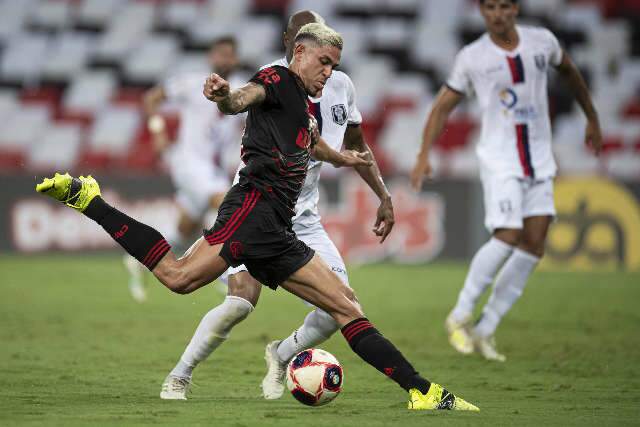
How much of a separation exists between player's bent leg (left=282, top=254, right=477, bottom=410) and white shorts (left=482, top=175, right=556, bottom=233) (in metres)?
2.87

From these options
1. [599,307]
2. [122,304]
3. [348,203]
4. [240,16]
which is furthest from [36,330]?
[240,16]

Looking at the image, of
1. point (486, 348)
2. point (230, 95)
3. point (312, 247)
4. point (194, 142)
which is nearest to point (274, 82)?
point (230, 95)

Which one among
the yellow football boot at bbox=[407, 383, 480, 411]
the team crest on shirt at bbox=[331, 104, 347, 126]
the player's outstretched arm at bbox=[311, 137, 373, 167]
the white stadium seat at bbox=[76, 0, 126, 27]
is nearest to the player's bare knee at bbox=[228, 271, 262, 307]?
the player's outstretched arm at bbox=[311, 137, 373, 167]

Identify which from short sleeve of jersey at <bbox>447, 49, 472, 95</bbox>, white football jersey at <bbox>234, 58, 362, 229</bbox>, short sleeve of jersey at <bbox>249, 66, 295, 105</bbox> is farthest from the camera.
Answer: short sleeve of jersey at <bbox>447, 49, 472, 95</bbox>

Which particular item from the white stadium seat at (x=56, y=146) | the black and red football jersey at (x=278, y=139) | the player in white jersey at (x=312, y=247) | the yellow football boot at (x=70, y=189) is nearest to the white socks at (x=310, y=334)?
the player in white jersey at (x=312, y=247)

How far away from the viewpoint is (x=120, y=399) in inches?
237

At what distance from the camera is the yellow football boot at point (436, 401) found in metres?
5.60

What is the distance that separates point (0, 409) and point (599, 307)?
8071 mm

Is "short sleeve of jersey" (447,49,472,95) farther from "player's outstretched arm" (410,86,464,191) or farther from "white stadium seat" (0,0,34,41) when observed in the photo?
"white stadium seat" (0,0,34,41)

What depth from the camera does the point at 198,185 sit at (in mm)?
11438

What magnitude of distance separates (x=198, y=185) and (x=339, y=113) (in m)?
5.09

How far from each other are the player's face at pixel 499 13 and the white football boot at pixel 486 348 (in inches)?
91.7

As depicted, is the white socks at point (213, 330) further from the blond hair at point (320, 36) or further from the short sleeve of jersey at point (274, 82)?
the blond hair at point (320, 36)

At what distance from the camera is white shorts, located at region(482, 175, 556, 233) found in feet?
27.7
